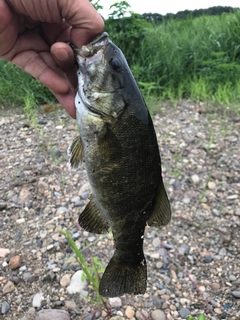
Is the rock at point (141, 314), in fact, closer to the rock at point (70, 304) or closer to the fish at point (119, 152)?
the rock at point (70, 304)

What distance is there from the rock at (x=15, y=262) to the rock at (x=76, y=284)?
1.46 ft

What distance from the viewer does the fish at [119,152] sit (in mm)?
1769

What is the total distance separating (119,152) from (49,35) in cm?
118

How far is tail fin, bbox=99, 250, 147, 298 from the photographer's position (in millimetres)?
1960

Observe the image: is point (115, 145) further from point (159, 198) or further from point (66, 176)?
point (66, 176)

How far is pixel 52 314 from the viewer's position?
256cm

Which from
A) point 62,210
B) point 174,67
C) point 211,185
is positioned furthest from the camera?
point 174,67

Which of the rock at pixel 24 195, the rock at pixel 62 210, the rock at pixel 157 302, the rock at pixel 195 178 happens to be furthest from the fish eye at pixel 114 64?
the rock at pixel 195 178

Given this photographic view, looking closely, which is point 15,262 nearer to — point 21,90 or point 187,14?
point 21,90

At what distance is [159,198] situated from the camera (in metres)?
1.86

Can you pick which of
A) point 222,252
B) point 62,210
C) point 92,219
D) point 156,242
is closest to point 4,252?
point 62,210

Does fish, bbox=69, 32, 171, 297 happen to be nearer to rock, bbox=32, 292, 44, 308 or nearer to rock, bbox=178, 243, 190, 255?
rock, bbox=32, 292, 44, 308

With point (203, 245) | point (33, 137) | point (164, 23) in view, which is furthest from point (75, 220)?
point (164, 23)

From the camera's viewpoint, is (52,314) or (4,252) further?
(4,252)
